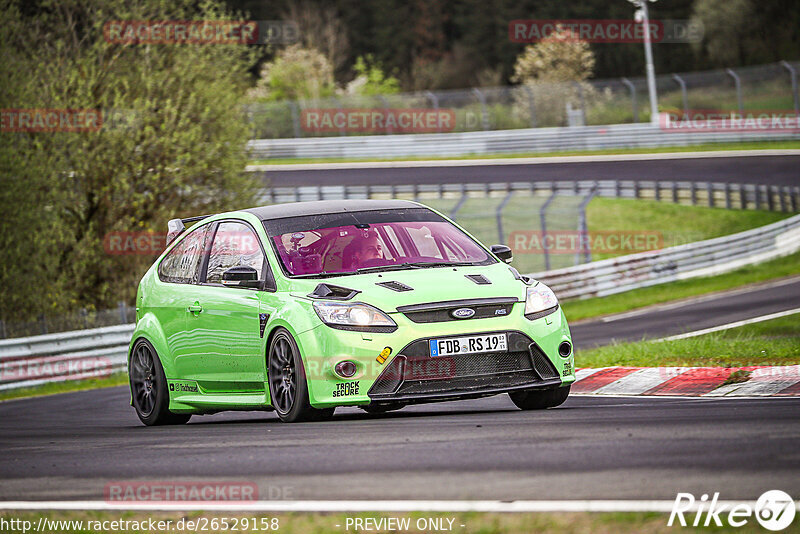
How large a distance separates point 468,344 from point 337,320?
0.89 meters

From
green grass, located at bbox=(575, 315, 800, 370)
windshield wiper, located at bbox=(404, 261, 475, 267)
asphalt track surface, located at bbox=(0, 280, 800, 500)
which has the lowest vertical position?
green grass, located at bbox=(575, 315, 800, 370)

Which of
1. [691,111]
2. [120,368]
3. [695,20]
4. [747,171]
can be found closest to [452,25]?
[695,20]

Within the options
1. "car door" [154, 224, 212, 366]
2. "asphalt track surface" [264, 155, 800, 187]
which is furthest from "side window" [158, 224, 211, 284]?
"asphalt track surface" [264, 155, 800, 187]

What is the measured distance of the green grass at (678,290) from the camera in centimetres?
2770

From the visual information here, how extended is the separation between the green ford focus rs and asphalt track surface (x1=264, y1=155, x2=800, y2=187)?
33.7m

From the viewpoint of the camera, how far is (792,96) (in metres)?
50.7

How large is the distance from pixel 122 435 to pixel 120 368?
Answer: 12884 millimetres

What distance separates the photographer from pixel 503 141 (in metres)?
54.4

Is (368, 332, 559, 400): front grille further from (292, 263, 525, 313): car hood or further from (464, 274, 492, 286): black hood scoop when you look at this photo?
(464, 274, 492, 286): black hood scoop

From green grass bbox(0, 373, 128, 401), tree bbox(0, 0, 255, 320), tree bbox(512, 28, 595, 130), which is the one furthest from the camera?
tree bbox(512, 28, 595, 130)

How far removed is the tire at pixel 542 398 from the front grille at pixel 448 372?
66 centimetres

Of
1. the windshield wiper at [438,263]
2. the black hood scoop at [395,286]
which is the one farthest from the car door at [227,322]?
the windshield wiper at [438,263]

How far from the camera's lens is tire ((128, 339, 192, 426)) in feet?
34.7

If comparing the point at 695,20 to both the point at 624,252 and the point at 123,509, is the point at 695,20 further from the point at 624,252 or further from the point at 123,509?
the point at 123,509
